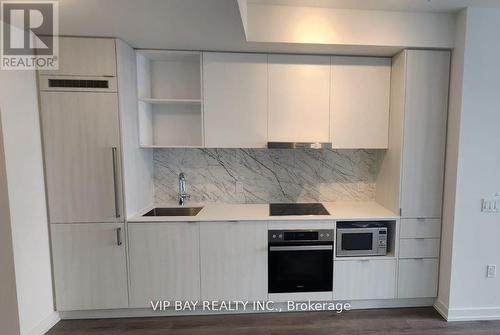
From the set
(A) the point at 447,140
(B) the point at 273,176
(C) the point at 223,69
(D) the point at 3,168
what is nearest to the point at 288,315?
(B) the point at 273,176

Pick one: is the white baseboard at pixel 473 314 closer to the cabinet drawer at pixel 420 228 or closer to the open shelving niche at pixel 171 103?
the cabinet drawer at pixel 420 228

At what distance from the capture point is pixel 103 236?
2301 mm

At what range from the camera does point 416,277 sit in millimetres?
2471

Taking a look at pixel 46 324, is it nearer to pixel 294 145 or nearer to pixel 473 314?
pixel 294 145

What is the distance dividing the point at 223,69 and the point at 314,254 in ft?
6.28

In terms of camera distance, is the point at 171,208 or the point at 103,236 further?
the point at 171,208

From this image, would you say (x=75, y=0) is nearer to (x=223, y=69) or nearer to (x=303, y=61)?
(x=223, y=69)

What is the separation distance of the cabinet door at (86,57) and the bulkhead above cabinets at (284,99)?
1.11 ft

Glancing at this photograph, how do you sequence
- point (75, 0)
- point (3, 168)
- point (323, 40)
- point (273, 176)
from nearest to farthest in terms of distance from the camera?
point (75, 0)
point (3, 168)
point (323, 40)
point (273, 176)

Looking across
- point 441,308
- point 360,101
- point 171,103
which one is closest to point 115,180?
point 171,103

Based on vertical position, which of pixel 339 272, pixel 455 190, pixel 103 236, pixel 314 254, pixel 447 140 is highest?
pixel 447 140

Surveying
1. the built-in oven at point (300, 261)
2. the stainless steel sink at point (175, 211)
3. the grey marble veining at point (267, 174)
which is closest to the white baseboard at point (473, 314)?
the built-in oven at point (300, 261)

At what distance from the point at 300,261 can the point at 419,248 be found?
1122 mm

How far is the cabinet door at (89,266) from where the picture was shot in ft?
7.50
